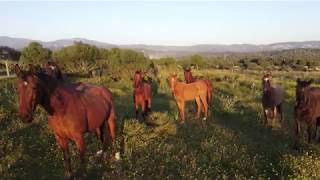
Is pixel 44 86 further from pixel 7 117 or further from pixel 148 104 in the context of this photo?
pixel 148 104

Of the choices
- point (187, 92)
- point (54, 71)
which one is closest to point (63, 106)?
point (54, 71)

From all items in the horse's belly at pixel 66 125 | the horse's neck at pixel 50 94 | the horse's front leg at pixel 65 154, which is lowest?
the horse's front leg at pixel 65 154

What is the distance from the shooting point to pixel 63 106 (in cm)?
715

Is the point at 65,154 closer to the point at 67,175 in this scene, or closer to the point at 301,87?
the point at 67,175

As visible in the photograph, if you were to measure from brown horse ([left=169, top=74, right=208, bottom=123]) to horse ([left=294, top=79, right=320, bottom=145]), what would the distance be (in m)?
4.11

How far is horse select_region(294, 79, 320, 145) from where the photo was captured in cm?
1125

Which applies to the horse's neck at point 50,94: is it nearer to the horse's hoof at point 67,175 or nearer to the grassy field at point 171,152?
the horse's hoof at point 67,175

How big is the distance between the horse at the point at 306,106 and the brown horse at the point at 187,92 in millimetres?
4112

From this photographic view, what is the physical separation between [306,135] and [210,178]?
5.78 meters

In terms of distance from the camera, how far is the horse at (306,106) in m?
11.2

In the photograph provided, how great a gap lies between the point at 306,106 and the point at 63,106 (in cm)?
756

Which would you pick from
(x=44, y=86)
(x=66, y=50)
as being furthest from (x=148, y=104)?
(x=66, y=50)

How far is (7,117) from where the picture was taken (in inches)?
481

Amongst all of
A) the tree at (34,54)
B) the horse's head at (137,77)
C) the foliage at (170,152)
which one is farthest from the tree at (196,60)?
the horse's head at (137,77)
